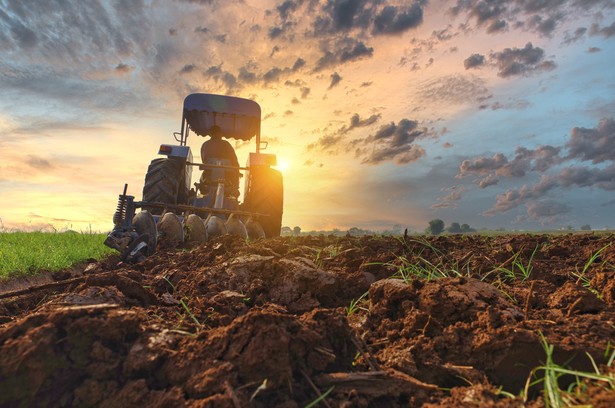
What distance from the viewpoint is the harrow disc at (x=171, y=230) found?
6.35 m

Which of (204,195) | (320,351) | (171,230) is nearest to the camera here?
(320,351)

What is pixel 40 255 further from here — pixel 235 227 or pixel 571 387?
pixel 571 387

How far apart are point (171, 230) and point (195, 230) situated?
0.37 meters

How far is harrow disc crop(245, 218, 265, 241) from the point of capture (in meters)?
7.82

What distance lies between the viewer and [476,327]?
1800 mm

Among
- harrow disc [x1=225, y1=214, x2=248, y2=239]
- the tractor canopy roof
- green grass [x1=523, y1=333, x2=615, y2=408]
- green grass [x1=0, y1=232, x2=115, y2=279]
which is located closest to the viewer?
green grass [x1=523, y1=333, x2=615, y2=408]

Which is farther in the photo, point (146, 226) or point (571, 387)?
point (146, 226)

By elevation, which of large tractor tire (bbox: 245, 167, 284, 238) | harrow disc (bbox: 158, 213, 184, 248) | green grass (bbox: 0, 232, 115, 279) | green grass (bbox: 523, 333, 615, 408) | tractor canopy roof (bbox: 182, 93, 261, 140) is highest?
tractor canopy roof (bbox: 182, 93, 261, 140)

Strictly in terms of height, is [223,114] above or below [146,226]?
above

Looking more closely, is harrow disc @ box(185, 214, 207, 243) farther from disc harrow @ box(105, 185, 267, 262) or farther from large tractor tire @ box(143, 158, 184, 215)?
large tractor tire @ box(143, 158, 184, 215)

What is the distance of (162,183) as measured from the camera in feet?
26.2

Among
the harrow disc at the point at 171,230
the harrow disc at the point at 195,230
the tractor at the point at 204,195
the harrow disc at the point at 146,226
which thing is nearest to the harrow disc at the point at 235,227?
the tractor at the point at 204,195

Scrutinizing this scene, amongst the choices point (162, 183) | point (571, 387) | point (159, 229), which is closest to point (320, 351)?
point (571, 387)

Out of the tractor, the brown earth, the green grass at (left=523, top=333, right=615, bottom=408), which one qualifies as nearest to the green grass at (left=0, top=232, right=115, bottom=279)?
the tractor
